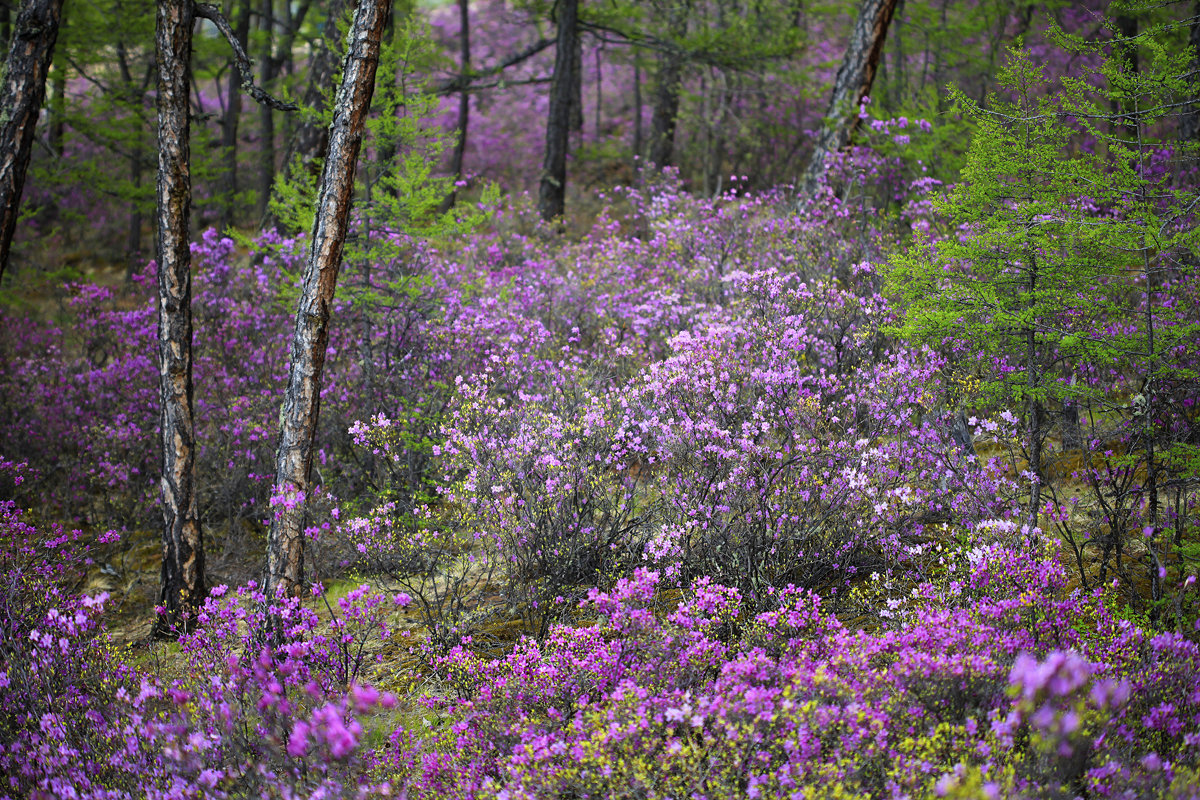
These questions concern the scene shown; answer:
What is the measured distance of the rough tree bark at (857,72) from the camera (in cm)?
980

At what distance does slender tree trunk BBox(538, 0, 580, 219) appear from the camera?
13.1m

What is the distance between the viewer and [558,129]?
13.3 m

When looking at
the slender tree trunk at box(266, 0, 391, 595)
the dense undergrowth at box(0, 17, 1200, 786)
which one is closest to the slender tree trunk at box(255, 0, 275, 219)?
the dense undergrowth at box(0, 17, 1200, 786)

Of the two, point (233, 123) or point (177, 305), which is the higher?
point (233, 123)

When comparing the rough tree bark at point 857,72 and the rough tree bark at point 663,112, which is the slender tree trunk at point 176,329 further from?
the rough tree bark at point 663,112

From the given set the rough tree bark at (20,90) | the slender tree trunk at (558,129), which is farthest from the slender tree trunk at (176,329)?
the slender tree trunk at (558,129)

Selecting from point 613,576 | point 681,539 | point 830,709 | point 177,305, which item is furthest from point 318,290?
point 830,709

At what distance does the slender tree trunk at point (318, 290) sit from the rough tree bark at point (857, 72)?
684 centimetres

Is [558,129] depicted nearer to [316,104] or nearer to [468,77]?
[468,77]

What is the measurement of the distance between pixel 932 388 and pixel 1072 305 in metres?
1.01

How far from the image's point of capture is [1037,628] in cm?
342

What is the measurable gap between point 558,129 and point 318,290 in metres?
9.85

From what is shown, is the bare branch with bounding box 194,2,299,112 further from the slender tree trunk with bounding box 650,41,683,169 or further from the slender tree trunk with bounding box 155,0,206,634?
the slender tree trunk with bounding box 650,41,683,169

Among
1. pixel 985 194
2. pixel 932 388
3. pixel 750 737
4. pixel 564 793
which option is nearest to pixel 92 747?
pixel 564 793
